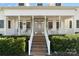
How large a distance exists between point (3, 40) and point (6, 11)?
741cm

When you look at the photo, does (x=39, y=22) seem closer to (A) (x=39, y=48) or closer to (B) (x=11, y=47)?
(A) (x=39, y=48)

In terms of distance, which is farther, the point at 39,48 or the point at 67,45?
the point at 39,48

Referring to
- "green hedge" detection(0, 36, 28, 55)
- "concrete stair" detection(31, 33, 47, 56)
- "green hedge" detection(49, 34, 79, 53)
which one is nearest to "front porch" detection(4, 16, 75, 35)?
"concrete stair" detection(31, 33, 47, 56)

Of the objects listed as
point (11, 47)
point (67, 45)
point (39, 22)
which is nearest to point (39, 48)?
point (67, 45)

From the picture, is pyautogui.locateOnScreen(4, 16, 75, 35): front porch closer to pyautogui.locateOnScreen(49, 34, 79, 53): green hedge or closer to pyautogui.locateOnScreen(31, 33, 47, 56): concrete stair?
pyautogui.locateOnScreen(31, 33, 47, 56): concrete stair

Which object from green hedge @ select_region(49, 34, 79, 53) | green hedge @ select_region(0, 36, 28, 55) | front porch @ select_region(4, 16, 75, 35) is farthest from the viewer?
front porch @ select_region(4, 16, 75, 35)

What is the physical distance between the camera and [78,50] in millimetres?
14891

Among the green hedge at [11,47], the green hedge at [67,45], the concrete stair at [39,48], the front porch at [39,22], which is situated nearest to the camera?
the green hedge at [11,47]

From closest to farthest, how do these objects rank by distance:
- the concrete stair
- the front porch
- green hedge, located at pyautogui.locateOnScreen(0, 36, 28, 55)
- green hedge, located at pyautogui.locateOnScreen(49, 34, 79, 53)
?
1. green hedge, located at pyautogui.locateOnScreen(0, 36, 28, 55)
2. green hedge, located at pyautogui.locateOnScreen(49, 34, 79, 53)
3. the concrete stair
4. the front porch

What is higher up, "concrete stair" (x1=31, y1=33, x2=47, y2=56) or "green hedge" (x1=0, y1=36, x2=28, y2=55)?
"green hedge" (x1=0, y1=36, x2=28, y2=55)

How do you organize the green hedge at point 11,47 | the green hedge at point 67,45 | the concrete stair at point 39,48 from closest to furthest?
the green hedge at point 11,47 < the green hedge at point 67,45 < the concrete stair at point 39,48

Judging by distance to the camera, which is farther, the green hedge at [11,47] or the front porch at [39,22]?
the front porch at [39,22]

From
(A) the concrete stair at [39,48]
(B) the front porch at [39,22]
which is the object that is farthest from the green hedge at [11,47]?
(B) the front porch at [39,22]

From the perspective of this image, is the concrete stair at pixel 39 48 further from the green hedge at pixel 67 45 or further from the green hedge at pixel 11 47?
the green hedge at pixel 11 47
